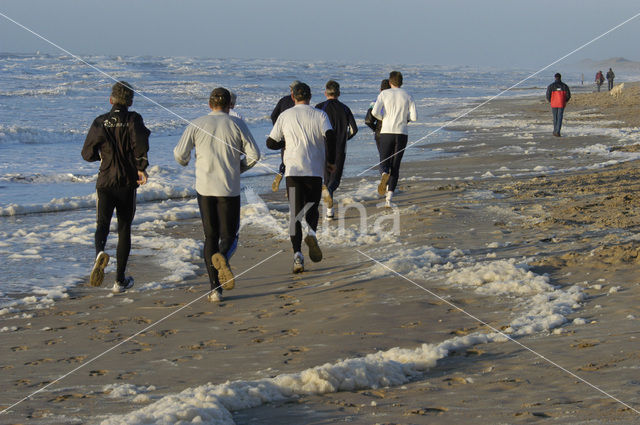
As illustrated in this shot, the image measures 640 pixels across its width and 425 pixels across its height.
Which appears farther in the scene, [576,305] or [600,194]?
[600,194]

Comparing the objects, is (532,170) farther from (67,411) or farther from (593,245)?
(67,411)

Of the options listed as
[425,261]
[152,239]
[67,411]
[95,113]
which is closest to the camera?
[67,411]

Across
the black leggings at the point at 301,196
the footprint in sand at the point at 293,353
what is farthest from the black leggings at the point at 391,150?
the footprint in sand at the point at 293,353

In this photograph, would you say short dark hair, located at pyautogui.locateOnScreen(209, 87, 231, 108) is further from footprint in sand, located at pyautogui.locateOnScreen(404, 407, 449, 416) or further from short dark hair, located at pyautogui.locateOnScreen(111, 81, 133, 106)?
footprint in sand, located at pyautogui.locateOnScreen(404, 407, 449, 416)

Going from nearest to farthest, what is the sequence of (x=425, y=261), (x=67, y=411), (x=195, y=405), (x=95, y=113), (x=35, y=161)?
(x=195, y=405)
(x=67, y=411)
(x=425, y=261)
(x=35, y=161)
(x=95, y=113)

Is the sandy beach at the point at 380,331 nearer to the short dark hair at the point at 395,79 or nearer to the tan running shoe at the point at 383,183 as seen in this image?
the tan running shoe at the point at 383,183

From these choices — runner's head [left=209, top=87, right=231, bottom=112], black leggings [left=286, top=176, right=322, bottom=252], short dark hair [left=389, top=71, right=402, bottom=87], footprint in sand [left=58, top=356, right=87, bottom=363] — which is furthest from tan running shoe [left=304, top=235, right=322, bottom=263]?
short dark hair [left=389, top=71, right=402, bottom=87]

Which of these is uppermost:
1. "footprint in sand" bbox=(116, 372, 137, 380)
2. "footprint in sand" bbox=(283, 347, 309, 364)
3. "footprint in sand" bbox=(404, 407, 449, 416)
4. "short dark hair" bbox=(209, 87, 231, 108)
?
"short dark hair" bbox=(209, 87, 231, 108)

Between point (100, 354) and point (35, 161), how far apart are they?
546 inches

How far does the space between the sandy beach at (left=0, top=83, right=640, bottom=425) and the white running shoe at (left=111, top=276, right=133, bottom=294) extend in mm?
201

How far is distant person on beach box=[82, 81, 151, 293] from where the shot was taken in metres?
6.67

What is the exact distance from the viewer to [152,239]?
9.45 metres

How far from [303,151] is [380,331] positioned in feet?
7.89

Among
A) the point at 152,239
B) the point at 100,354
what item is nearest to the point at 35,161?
the point at 152,239
